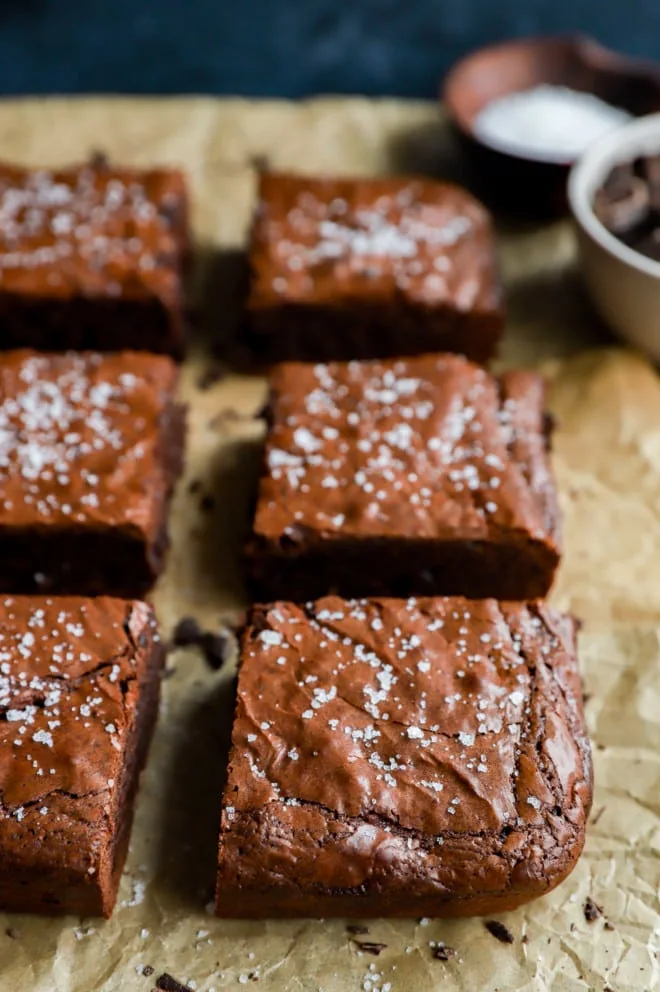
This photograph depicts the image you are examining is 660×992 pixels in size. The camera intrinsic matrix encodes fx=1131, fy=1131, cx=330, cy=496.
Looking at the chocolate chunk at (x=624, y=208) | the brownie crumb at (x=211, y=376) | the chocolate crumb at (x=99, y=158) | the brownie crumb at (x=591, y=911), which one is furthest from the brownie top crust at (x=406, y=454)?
the chocolate crumb at (x=99, y=158)

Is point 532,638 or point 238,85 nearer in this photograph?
point 532,638

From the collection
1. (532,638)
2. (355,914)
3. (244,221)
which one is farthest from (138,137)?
(355,914)

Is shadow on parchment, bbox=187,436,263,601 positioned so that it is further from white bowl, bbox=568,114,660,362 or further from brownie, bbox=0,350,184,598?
white bowl, bbox=568,114,660,362

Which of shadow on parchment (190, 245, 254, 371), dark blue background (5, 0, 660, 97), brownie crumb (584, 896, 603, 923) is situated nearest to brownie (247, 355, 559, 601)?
shadow on parchment (190, 245, 254, 371)

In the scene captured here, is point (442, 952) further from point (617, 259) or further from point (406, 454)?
point (617, 259)

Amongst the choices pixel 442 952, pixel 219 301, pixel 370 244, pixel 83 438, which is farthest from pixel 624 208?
pixel 442 952

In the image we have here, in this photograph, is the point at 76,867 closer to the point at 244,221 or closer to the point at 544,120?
the point at 244,221

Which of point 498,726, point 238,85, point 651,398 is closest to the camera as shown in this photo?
point 498,726
